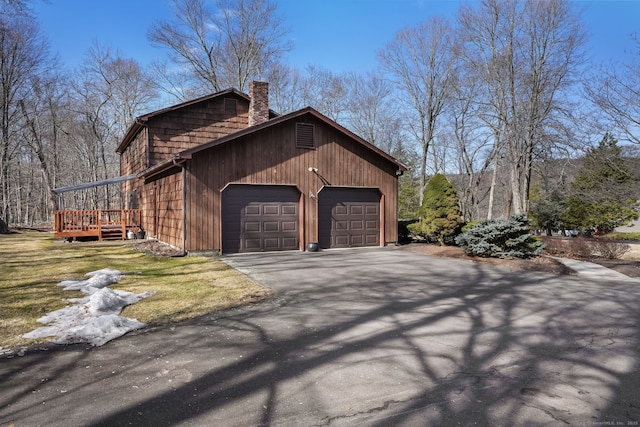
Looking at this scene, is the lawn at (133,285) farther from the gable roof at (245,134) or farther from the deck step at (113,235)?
the deck step at (113,235)

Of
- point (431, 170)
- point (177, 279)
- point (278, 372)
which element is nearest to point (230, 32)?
point (431, 170)

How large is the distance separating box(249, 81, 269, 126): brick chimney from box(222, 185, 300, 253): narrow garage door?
4.61m

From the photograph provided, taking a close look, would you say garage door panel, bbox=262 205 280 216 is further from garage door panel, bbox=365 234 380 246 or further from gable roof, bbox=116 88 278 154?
gable roof, bbox=116 88 278 154

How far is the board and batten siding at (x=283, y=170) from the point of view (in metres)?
12.1

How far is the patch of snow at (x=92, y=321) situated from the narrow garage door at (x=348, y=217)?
26.9ft

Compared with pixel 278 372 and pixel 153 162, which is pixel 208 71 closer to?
pixel 153 162

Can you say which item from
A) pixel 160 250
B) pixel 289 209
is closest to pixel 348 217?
pixel 289 209

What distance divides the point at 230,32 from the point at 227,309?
25.9 meters

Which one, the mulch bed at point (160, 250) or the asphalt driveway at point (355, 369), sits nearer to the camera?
the asphalt driveway at point (355, 369)

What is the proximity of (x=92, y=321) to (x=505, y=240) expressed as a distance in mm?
10876

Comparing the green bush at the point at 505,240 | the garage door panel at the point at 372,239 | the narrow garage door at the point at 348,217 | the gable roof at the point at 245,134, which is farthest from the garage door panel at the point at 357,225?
the green bush at the point at 505,240

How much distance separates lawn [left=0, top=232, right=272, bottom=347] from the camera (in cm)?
539

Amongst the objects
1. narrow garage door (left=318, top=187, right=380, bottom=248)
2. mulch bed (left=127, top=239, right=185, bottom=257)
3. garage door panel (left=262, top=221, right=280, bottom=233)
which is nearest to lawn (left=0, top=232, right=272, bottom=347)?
mulch bed (left=127, top=239, right=185, bottom=257)

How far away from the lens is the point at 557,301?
21.6 ft
